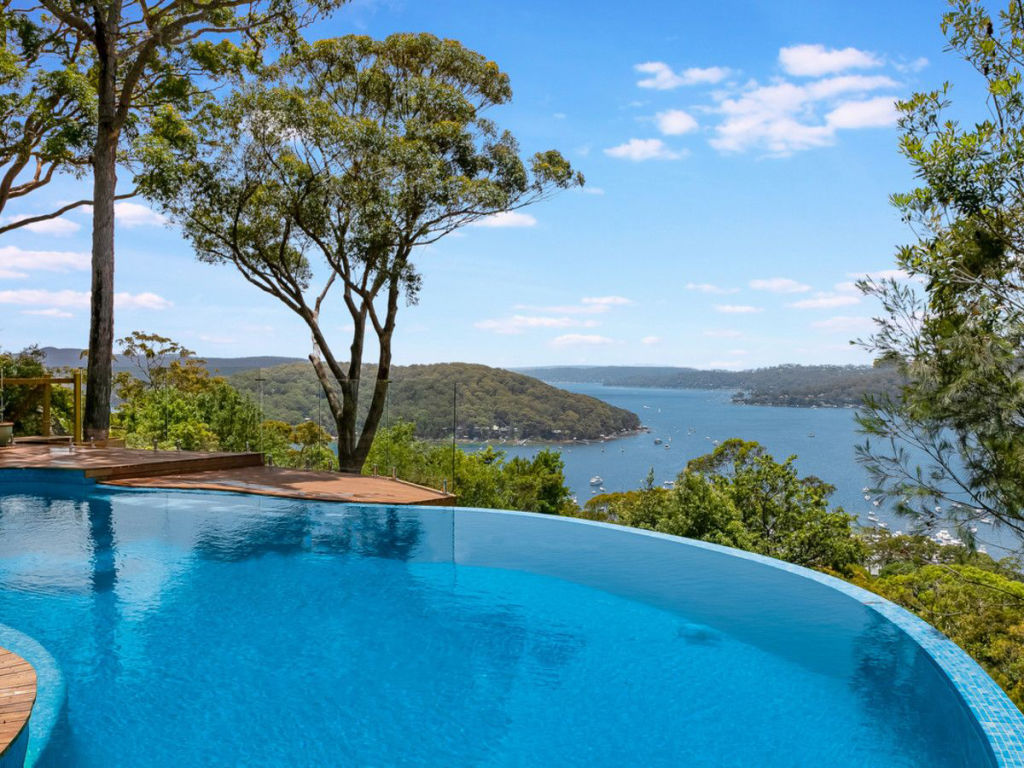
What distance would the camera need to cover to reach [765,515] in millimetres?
12734

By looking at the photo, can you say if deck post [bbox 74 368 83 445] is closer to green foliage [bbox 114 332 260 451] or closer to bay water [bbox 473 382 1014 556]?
green foliage [bbox 114 332 260 451]

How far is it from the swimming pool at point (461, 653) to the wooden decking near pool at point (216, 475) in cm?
119

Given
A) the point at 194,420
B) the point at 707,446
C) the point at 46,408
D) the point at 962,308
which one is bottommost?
the point at 707,446

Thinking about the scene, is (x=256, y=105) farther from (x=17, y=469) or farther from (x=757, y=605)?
(x=757, y=605)

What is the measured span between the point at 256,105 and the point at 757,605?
1061cm

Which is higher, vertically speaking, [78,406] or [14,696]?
[78,406]

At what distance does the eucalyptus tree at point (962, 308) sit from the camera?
488 centimetres

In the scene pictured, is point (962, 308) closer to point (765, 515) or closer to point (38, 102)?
point (765, 515)

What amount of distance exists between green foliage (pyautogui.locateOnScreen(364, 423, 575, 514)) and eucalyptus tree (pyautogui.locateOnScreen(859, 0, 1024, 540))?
6157mm

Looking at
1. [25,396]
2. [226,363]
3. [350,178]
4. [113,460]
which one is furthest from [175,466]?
[350,178]

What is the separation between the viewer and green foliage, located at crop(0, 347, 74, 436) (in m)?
12.4

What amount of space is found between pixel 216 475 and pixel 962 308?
9.60 m

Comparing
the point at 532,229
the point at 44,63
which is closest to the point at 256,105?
the point at 44,63

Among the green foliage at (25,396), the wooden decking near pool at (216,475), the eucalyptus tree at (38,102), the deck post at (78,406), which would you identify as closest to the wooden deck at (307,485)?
the wooden decking near pool at (216,475)
